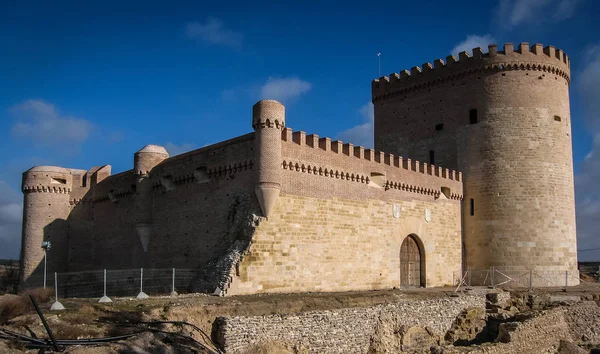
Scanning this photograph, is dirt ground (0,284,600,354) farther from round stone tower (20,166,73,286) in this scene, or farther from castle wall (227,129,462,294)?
round stone tower (20,166,73,286)

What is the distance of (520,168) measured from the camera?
2827 centimetres

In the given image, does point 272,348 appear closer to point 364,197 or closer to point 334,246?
point 334,246

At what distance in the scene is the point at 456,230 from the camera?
28703 millimetres

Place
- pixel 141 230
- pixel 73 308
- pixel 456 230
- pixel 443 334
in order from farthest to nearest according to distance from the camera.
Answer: pixel 456 230, pixel 141 230, pixel 443 334, pixel 73 308

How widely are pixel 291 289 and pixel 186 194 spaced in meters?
6.63

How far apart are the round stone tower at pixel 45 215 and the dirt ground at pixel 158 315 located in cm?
1380

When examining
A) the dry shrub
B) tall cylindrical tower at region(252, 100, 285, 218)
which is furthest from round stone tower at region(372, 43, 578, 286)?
the dry shrub

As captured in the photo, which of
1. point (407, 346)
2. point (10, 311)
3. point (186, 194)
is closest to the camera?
point (10, 311)

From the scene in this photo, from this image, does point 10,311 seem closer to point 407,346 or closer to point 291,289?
point 291,289

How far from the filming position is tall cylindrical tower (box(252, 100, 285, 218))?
2022 centimetres

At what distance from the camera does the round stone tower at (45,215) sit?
2947 centimetres

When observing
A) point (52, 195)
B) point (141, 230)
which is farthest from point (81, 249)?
point (141, 230)

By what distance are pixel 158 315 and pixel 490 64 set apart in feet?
71.3

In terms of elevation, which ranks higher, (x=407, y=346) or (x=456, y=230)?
(x=456, y=230)
